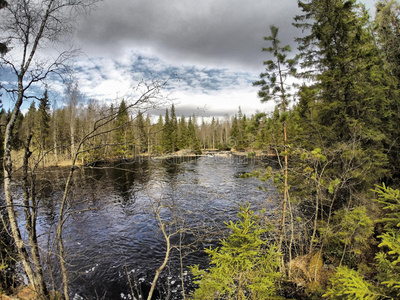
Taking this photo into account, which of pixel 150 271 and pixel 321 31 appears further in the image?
pixel 321 31

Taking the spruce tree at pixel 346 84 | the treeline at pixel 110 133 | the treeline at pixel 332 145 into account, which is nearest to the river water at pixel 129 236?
the treeline at pixel 110 133

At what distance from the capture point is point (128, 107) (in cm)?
361

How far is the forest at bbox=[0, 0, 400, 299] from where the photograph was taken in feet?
13.1

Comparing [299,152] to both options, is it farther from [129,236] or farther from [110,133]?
[129,236]

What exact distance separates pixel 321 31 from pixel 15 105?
38.3 feet

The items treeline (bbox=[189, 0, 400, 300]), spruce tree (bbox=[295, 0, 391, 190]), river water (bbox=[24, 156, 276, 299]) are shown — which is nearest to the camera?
river water (bbox=[24, 156, 276, 299])

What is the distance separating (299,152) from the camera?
594 cm

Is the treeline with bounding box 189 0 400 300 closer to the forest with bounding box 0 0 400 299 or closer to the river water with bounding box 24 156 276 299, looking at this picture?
→ the forest with bounding box 0 0 400 299

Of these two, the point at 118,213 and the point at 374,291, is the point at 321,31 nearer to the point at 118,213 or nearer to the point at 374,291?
the point at 374,291

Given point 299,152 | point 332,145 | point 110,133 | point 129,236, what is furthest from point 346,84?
point 129,236

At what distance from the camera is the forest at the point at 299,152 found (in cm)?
399

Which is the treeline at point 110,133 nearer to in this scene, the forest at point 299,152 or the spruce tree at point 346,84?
the forest at point 299,152

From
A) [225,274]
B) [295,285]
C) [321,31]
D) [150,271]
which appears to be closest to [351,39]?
[321,31]

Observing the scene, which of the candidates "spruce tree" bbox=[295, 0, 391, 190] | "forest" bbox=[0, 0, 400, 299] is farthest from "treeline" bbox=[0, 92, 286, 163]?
"spruce tree" bbox=[295, 0, 391, 190]
